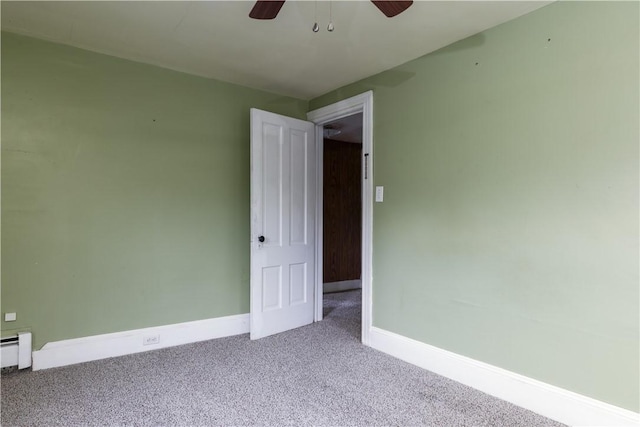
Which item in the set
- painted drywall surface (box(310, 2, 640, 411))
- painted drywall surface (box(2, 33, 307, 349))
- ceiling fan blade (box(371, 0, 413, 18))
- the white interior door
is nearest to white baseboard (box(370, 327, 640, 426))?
painted drywall surface (box(310, 2, 640, 411))

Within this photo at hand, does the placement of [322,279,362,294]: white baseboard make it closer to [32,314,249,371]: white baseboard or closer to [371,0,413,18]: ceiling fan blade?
[32,314,249,371]: white baseboard

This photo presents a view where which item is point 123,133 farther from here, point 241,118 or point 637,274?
point 637,274

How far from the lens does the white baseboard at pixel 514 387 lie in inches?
71.3

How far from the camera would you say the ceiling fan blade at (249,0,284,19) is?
1652mm

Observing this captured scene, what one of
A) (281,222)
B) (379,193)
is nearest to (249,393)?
(281,222)

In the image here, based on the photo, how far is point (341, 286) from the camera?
5.36 meters

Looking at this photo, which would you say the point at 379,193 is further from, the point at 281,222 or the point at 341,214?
the point at 341,214

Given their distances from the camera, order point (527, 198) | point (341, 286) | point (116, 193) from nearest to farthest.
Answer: point (527, 198) < point (116, 193) < point (341, 286)

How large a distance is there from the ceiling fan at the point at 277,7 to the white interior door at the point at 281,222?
4.73 ft

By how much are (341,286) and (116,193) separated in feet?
11.4

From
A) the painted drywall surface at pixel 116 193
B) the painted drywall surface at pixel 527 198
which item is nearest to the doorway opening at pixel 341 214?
the painted drywall surface at pixel 116 193

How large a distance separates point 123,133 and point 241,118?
1.03 m

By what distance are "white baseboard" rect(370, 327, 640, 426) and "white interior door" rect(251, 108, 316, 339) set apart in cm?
105

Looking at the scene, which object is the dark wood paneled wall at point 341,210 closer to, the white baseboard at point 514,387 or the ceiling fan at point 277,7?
the white baseboard at point 514,387
